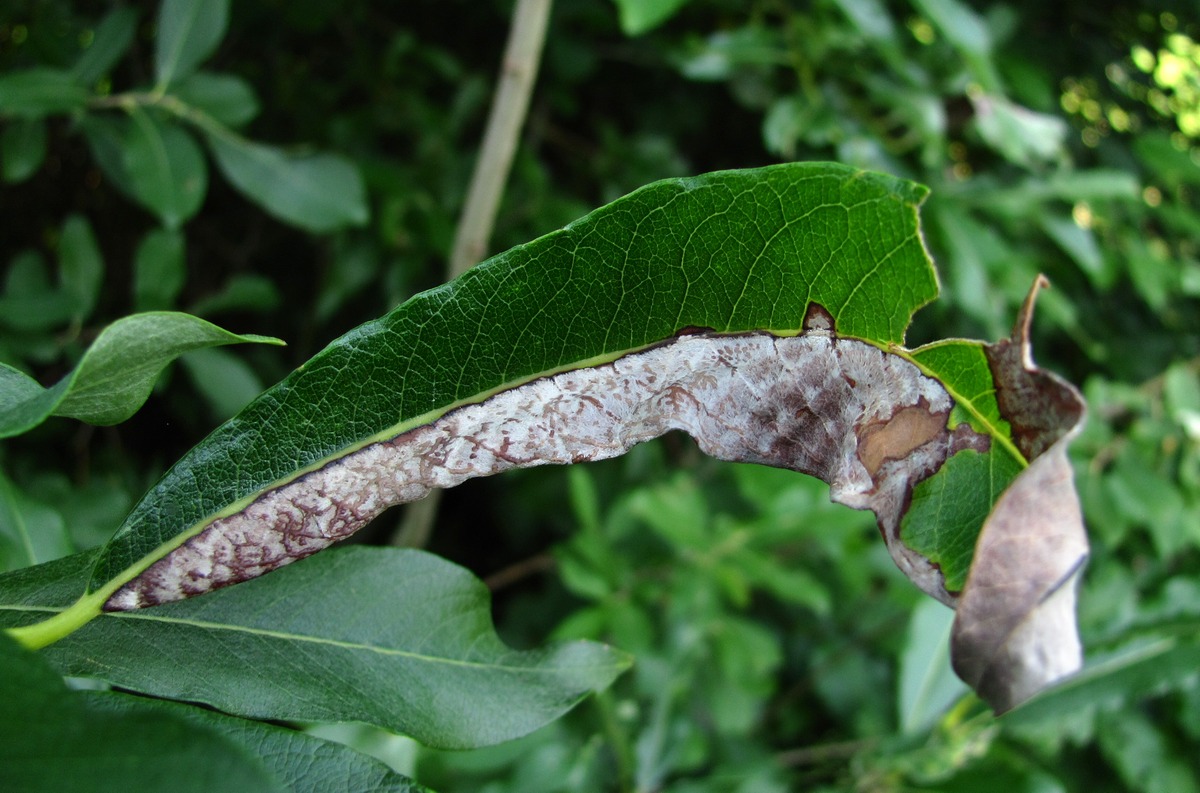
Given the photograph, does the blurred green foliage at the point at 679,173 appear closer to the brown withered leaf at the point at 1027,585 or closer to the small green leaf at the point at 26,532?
the small green leaf at the point at 26,532

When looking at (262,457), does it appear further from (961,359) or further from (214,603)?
(961,359)

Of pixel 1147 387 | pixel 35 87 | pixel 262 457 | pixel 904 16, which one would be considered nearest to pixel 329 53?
pixel 35 87

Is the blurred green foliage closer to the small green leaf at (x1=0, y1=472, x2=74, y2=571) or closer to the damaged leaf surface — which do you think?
the small green leaf at (x1=0, y1=472, x2=74, y2=571)

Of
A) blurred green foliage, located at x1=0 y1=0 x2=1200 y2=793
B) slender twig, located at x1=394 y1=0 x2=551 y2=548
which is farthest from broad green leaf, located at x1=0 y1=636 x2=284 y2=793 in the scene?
slender twig, located at x1=394 y1=0 x2=551 y2=548

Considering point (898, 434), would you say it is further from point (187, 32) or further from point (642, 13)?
point (187, 32)

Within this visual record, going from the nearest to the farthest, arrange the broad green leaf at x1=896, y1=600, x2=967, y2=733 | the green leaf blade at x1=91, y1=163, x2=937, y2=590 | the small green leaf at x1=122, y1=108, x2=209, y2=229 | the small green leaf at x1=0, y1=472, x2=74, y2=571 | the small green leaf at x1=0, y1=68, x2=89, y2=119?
1. the green leaf blade at x1=91, y1=163, x2=937, y2=590
2. the small green leaf at x1=0, y1=472, x2=74, y2=571
3. the small green leaf at x1=0, y1=68, x2=89, y2=119
4. the small green leaf at x1=122, y1=108, x2=209, y2=229
5. the broad green leaf at x1=896, y1=600, x2=967, y2=733

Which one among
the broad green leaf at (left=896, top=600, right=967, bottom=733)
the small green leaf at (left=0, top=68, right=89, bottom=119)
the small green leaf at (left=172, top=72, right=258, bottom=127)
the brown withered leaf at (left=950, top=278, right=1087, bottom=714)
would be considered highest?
the small green leaf at (left=0, top=68, right=89, bottom=119)
